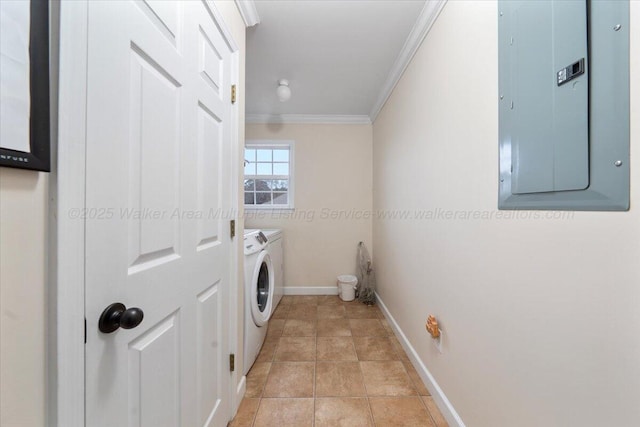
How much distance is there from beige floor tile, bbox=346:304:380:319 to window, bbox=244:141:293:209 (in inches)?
63.0

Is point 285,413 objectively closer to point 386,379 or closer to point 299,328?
point 386,379

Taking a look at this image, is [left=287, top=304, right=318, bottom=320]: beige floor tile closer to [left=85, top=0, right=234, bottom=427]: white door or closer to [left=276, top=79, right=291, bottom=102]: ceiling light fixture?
[left=85, top=0, right=234, bottom=427]: white door

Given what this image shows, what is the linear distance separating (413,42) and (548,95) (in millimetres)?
1325

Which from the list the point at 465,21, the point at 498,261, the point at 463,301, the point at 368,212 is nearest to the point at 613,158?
the point at 498,261

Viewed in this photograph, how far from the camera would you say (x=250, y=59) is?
6.66ft

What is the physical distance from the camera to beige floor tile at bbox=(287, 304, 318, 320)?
2577mm

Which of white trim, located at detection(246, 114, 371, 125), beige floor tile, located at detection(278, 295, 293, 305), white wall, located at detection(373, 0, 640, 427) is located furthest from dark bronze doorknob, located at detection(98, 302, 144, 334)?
white trim, located at detection(246, 114, 371, 125)

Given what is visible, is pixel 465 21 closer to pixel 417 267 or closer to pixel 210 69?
pixel 210 69

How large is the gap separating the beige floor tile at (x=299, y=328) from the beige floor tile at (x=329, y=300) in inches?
21.3

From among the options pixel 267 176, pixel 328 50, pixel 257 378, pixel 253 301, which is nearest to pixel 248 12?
pixel 328 50

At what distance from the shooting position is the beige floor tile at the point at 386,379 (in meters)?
1.50

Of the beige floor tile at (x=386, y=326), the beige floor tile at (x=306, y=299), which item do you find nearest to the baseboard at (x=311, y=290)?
the beige floor tile at (x=306, y=299)

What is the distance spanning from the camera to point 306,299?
3.11 metres

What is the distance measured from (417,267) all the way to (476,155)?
93 centimetres
